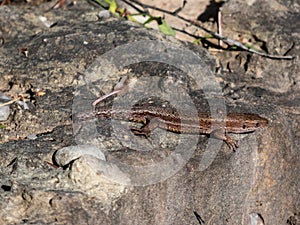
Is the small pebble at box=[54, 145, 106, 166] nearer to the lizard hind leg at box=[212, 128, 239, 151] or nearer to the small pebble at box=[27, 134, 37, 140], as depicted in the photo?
the small pebble at box=[27, 134, 37, 140]

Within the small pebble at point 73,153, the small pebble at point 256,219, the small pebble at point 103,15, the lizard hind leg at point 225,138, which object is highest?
the small pebble at point 73,153

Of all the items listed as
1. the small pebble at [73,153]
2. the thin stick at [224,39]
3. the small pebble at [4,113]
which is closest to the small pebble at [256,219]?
the small pebble at [73,153]

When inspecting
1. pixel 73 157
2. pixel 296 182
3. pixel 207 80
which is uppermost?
pixel 73 157

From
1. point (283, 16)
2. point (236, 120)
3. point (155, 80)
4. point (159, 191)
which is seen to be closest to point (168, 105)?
point (155, 80)

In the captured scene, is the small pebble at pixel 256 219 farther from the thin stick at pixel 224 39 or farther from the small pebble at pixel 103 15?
the small pebble at pixel 103 15

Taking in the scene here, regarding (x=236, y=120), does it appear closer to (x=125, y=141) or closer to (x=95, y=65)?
(x=125, y=141)

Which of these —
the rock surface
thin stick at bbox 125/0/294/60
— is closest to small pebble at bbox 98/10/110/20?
the rock surface

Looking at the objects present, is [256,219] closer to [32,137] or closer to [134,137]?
[134,137]

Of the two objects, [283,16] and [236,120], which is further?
[283,16]
